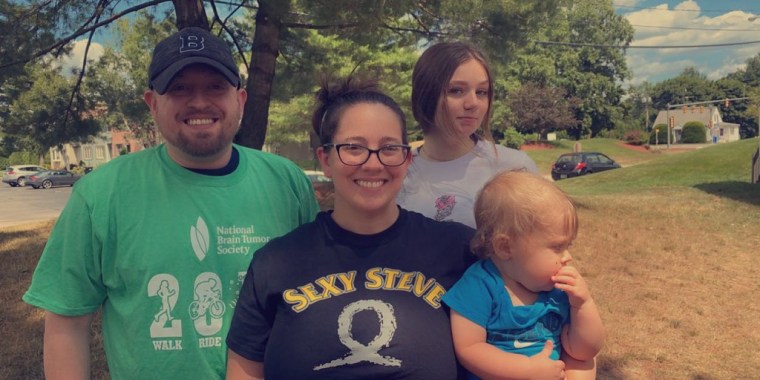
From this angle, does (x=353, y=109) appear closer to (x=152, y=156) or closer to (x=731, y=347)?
(x=152, y=156)

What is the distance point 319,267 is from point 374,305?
199 millimetres

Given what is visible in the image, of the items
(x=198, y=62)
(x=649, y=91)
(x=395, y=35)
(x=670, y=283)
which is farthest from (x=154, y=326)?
(x=649, y=91)

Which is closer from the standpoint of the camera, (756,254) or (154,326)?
(154,326)

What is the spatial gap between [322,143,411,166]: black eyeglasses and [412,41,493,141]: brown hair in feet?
2.71

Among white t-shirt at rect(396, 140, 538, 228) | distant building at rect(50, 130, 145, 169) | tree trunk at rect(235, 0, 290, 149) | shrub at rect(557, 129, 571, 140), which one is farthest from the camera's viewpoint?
distant building at rect(50, 130, 145, 169)

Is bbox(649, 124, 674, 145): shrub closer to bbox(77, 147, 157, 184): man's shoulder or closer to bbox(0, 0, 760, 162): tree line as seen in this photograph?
bbox(0, 0, 760, 162): tree line

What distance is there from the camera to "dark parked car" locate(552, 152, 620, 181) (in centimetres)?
3034

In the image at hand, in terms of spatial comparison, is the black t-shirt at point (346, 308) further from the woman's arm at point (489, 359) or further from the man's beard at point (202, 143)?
the man's beard at point (202, 143)

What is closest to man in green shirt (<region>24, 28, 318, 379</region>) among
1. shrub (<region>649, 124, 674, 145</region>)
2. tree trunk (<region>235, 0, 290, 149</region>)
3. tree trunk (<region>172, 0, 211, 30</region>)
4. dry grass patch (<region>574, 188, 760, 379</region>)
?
dry grass patch (<region>574, 188, 760, 379</region>)

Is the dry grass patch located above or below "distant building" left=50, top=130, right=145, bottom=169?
below

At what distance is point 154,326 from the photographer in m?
1.79

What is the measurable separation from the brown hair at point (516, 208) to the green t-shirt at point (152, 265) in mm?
724

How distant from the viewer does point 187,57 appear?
183 centimetres

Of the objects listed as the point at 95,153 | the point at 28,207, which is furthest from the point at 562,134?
the point at 95,153
